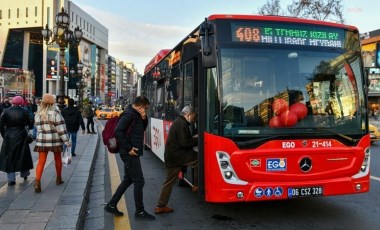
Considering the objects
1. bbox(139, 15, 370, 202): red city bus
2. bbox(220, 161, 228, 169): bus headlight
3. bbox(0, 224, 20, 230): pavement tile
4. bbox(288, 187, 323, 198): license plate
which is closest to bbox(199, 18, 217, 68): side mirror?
bbox(139, 15, 370, 202): red city bus

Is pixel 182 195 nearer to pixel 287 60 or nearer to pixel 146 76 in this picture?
pixel 287 60

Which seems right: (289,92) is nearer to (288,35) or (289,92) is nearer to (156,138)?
(288,35)

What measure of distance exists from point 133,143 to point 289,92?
87.3 inches

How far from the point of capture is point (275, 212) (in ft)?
21.1

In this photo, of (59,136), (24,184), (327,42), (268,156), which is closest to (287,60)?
(327,42)

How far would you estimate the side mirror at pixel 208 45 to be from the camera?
5344 mm

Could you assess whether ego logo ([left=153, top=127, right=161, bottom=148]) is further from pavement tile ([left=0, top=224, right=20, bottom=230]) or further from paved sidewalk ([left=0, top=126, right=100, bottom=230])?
pavement tile ([left=0, top=224, right=20, bottom=230])

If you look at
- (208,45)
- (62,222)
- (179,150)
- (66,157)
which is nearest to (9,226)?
(62,222)

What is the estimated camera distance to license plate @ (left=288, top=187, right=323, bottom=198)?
5.54 m

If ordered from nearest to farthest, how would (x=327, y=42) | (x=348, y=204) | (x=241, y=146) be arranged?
(x=241, y=146), (x=327, y=42), (x=348, y=204)

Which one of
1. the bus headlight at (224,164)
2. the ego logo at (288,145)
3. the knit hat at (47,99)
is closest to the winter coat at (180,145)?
the bus headlight at (224,164)

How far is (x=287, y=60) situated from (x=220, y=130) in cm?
134

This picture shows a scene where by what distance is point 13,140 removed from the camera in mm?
7484

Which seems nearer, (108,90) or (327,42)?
(327,42)
